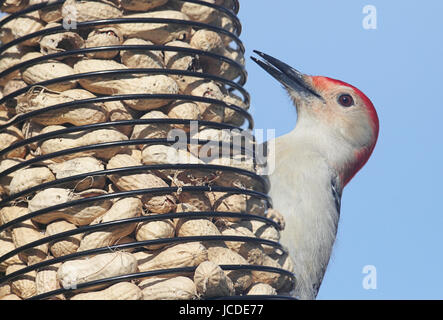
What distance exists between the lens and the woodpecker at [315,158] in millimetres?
4262

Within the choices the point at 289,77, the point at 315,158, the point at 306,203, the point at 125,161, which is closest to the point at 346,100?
the point at 289,77

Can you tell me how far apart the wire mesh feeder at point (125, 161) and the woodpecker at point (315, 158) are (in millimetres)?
1223

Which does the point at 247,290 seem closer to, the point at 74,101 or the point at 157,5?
the point at 74,101

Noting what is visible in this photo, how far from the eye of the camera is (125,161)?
8.66ft

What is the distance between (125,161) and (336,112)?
2.89 meters

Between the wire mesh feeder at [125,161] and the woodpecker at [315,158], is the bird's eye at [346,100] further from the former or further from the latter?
the wire mesh feeder at [125,161]

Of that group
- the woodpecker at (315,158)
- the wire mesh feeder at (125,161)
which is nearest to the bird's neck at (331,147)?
the woodpecker at (315,158)

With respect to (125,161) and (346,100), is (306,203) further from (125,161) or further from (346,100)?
(125,161)

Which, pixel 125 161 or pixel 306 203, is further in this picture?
pixel 306 203

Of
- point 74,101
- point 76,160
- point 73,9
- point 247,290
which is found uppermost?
point 73,9

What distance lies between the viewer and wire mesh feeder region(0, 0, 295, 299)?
2525 millimetres

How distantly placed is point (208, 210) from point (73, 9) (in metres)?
0.96

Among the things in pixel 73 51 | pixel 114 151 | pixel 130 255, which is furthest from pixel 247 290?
pixel 73 51
